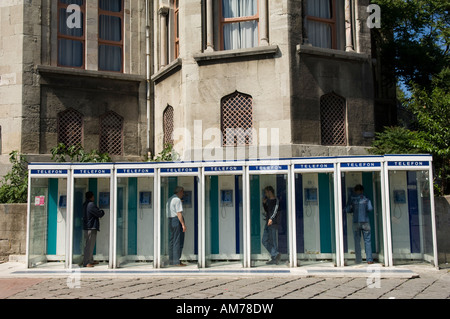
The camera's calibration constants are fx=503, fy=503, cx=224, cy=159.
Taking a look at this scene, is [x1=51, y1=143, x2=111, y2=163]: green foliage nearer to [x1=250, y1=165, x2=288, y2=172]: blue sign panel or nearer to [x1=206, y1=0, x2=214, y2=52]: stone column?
[x1=206, y1=0, x2=214, y2=52]: stone column

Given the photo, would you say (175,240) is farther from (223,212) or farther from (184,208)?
(223,212)

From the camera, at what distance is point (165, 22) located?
1908cm

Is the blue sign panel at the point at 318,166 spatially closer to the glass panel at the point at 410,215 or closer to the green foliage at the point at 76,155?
the glass panel at the point at 410,215

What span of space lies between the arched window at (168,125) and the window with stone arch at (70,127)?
3.02 m

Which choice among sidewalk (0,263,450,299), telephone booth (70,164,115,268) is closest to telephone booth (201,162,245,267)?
sidewalk (0,263,450,299)

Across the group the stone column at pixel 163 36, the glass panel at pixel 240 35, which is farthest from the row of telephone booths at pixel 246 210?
the stone column at pixel 163 36

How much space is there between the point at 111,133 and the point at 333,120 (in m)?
8.21

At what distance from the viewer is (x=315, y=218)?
12562 mm


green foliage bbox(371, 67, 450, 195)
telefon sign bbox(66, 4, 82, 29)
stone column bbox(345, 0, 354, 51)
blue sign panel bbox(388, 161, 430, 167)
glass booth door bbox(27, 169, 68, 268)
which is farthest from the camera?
telefon sign bbox(66, 4, 82, 29)

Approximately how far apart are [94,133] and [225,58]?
19.0 feet

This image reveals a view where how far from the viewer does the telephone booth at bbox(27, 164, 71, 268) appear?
501 inches

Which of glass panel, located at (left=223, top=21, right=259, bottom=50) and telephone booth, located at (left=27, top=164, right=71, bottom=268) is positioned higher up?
glass panel, located at (left=223, top=21, right=259, bottom=50)

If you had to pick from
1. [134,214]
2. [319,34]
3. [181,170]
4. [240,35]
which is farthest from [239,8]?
[134,214]

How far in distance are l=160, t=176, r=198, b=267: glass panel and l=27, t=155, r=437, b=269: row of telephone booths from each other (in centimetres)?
3
